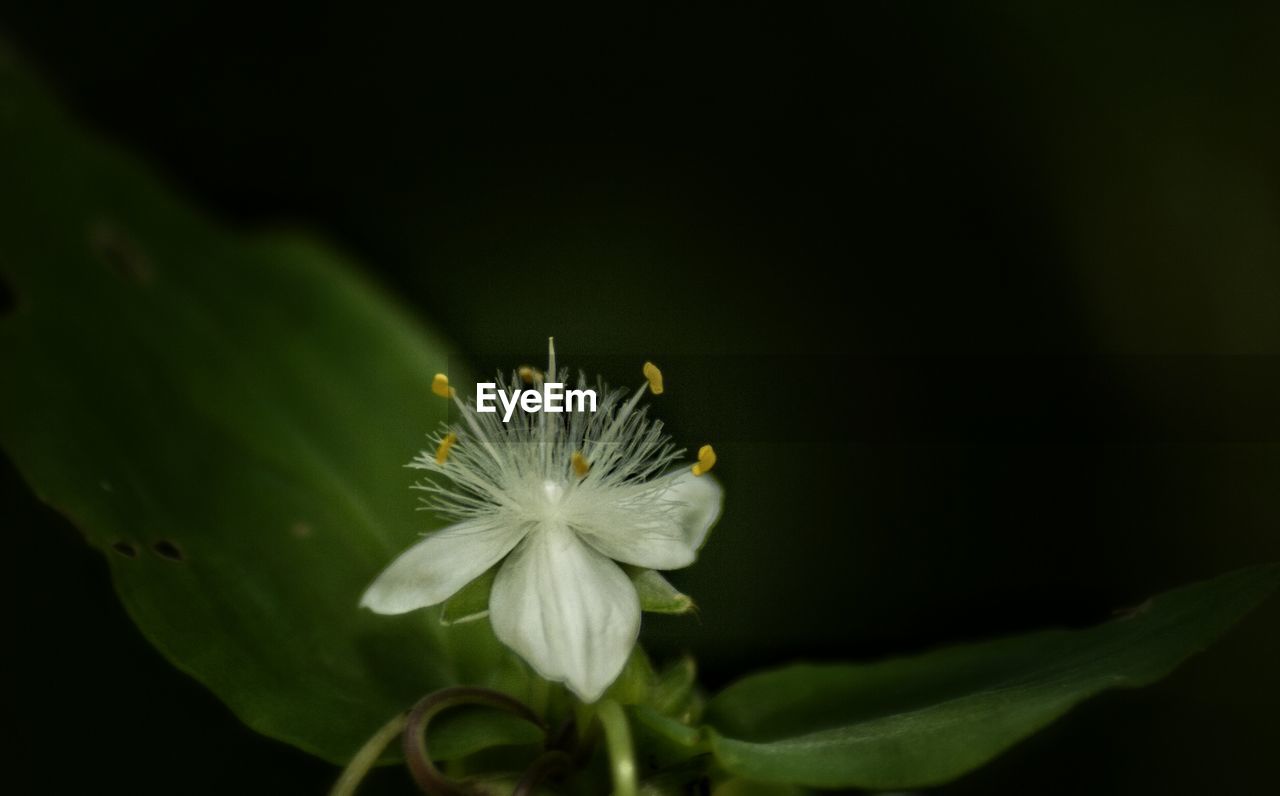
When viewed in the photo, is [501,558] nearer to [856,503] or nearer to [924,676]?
[924,676]

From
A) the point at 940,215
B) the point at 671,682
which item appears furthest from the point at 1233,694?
the point at 671,682

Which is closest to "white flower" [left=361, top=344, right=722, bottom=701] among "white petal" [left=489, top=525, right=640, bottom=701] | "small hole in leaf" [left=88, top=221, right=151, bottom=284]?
"white petal" [left=489, top=525, right=640, bottom=701]

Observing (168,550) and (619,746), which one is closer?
(619,746)

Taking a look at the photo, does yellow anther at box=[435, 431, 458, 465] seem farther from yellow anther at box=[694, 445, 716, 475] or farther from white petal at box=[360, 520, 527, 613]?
yellow anther at box=[694, 445, 716, 475]

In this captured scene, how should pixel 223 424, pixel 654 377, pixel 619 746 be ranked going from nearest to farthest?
pixel 619 746
pixel 654 377
pixel 223 424

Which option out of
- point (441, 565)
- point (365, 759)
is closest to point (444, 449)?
point (441, 565)

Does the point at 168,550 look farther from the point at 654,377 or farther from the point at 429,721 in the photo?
the point at 654,377

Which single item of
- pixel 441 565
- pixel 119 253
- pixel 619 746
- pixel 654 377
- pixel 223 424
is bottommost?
pixel 619 746
